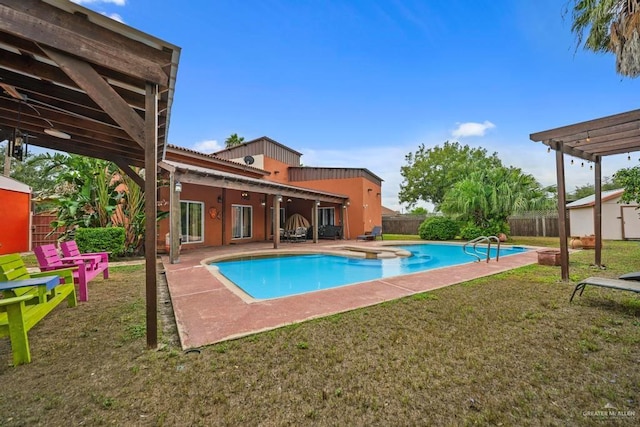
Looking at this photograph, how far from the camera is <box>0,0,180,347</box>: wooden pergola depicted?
2.52 m

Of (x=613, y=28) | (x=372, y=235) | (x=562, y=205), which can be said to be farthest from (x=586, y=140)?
(x=372, y=235)

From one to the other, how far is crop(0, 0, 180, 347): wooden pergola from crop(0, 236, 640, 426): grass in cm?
76

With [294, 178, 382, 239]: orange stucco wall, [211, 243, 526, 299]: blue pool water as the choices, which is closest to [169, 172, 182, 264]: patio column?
[211, 243, 526, 299]: blue pool water

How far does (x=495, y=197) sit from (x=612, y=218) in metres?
8.65

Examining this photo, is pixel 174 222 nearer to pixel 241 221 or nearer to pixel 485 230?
pixel 241 221

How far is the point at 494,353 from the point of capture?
274 cm

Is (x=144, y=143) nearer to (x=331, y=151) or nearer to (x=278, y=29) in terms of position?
(x=278, y=29)

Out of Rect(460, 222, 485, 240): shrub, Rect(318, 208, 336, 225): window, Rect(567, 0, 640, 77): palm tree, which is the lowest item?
Rect(460, 222, 485, 240): shrub

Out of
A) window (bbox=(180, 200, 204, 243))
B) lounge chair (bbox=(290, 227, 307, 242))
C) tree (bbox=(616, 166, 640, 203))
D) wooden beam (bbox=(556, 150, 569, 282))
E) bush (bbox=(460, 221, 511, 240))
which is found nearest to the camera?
wooden beam (bbox=(556, 150, 569, 282))

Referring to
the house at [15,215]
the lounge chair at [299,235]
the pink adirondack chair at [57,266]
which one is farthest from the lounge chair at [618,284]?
the house at [15,215]

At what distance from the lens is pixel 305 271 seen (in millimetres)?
8648

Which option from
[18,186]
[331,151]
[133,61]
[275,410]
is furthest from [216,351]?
[331,151]

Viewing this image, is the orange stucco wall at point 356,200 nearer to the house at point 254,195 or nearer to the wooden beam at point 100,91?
the house at point 254,195

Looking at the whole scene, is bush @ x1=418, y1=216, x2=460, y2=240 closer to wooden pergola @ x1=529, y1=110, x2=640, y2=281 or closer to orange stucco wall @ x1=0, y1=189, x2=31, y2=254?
wooden pergola @ x1=529, y1=110, x2=640, y2=281
